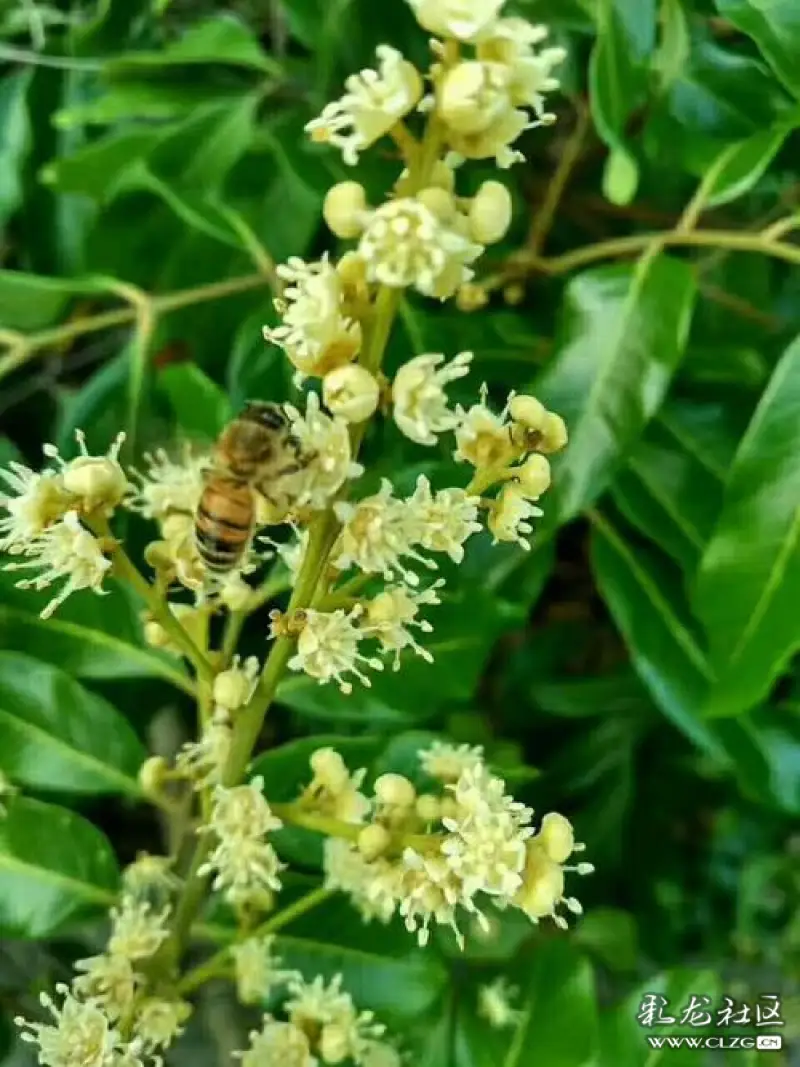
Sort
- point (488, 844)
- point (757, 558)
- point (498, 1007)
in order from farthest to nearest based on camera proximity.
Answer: point (498, 1007)
point (757, 558)
point (488, 844)

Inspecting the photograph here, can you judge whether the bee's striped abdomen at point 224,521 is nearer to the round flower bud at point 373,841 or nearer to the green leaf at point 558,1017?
the round flower bud at point 373,841

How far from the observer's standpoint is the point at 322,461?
464 mm

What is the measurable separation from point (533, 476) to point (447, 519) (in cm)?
4

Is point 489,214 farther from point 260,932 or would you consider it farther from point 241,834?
point 260,932

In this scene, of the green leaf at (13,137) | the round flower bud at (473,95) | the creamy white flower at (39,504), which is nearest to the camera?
the round flower bud at (473,95)

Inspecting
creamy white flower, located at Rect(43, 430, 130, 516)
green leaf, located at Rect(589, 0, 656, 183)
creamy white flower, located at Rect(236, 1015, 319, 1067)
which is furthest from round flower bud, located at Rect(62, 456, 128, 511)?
green leaf, located at Rect(589, 0, 656, 183)

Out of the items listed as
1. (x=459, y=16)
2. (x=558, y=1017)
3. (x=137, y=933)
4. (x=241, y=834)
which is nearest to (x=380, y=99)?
(x=459, y=16)

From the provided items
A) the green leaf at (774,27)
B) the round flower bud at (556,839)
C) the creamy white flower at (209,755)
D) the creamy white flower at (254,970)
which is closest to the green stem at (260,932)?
the creamy white flower at (254,970)

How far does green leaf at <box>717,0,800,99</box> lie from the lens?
703 millimetres

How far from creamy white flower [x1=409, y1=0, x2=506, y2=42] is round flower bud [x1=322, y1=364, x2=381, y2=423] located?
123mm

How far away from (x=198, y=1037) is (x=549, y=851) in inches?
22.4

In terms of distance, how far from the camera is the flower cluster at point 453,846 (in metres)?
0.53

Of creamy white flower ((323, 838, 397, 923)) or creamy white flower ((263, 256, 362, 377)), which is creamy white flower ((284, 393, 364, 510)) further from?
→ creamy white flower ((323, 838, 397, 923))

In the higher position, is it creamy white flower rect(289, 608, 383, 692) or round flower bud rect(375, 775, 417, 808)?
creamy white flower rect(289, 608, 383, 692)
